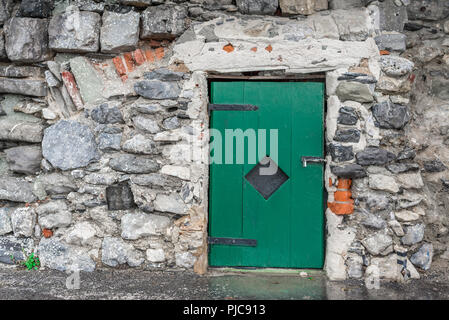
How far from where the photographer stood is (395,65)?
2.69m

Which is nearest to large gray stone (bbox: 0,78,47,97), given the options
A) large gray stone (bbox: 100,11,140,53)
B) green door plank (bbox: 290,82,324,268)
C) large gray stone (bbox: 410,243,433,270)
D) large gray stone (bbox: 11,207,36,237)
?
large gray stone (bbox: 100,11,140,53)

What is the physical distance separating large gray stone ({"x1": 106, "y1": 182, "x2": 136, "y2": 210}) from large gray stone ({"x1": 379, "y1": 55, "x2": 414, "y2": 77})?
202 cm

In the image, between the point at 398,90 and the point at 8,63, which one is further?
the point at 8,63

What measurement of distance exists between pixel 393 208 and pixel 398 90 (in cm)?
83

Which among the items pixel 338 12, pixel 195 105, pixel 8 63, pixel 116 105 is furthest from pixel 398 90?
pixel 8 63

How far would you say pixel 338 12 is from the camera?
2.76 metres

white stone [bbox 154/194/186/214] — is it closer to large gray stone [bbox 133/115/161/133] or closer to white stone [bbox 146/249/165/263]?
white stone [bbox 146/249/165/263]

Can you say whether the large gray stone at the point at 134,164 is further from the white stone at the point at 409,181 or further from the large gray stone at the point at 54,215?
the white stone at the point at 409,181

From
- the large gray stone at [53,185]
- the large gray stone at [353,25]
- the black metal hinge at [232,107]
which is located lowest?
the large gray stone at [53,185]

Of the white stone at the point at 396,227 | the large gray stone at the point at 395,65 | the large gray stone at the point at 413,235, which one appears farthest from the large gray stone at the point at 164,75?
the large gray stone at the point at 413,235

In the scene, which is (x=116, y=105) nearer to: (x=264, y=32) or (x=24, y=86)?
(x=24, y=86)

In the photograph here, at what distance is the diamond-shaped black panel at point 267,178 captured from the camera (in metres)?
2.84

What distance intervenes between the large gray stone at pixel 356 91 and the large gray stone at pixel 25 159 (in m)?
2.26

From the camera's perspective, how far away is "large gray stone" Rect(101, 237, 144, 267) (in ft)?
9.17
